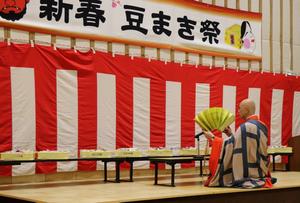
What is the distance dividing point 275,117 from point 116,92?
340 centimetres

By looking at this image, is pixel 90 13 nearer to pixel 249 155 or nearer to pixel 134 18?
pixel 134 18

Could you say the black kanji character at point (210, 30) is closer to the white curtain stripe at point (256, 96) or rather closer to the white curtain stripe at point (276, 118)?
the white curtain stripe at point (256, 96)

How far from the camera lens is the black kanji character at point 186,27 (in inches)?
333

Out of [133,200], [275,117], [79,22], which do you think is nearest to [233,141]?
[133,200]

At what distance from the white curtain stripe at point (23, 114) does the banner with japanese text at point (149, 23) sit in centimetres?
64

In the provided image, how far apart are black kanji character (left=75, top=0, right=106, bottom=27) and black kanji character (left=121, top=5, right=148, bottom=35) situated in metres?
0.41

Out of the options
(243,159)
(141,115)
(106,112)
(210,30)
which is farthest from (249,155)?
(210,30)

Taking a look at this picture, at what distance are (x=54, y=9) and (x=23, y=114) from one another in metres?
1.45

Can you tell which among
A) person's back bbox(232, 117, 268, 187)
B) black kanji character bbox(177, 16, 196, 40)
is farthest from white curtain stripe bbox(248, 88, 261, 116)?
person's back bbox(232, 117, 268, 187)

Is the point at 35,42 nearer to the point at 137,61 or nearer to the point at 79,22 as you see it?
the point at 79,22

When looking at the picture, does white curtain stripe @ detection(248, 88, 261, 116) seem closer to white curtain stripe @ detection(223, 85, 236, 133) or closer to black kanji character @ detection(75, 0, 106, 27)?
white curtain stripe @ detection(223, 85, 236, 133)

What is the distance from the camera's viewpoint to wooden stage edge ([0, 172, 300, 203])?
17.2ft

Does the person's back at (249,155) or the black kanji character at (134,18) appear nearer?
the person's back at (249,155)

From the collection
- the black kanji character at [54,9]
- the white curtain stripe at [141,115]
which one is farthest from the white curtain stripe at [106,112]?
the black kanji character at [54,9]
